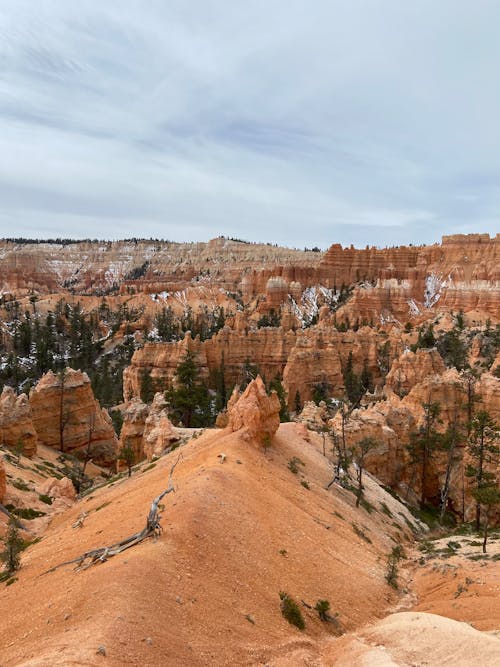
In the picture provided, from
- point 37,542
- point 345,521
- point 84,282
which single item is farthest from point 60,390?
point 84,282

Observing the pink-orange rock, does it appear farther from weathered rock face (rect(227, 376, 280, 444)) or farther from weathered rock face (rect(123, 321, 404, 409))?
weathered rock face (rect(123, 321, 404, 409))

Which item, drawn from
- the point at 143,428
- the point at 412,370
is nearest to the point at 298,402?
the point at 412,370

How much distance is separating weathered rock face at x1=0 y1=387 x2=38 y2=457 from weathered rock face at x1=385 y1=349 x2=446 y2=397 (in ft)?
105

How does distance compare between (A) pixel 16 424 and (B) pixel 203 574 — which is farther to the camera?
(A) pixel 16 424

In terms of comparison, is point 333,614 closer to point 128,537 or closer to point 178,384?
point 128,537

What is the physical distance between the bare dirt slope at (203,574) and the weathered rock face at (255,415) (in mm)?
686

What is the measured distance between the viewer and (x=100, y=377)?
64.4 metres

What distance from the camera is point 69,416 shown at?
31719 millimetres

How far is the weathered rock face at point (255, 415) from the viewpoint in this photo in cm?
1894

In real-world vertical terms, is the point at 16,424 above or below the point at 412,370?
below

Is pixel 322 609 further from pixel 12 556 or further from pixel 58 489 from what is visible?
pixel 58 489

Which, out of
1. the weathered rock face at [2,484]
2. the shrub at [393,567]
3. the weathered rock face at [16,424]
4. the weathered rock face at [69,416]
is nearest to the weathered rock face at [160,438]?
the weathered rock face at [2,484]

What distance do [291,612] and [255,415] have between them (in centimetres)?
894

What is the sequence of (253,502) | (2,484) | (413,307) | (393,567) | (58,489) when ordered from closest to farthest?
(253,502)
(393,567)
(2,484)
(58,489)
(413,307)
